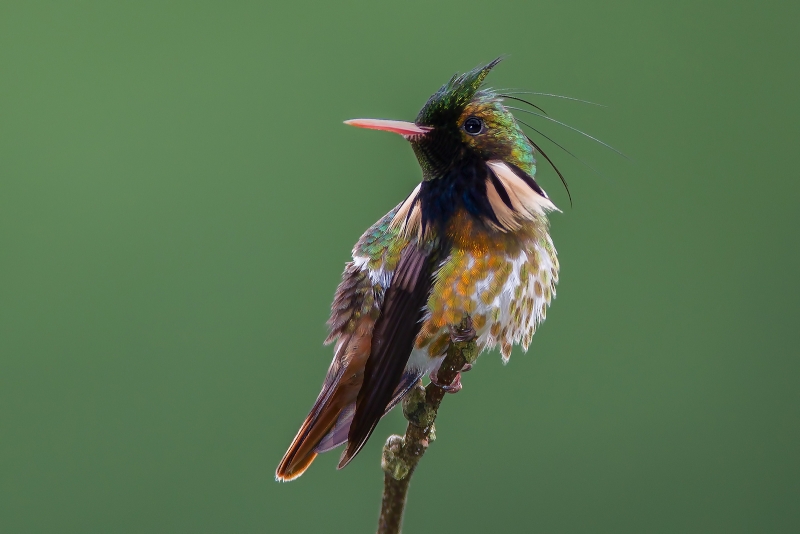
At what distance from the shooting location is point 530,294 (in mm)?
1276

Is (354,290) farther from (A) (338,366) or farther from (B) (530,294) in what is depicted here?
(B) (530,294)

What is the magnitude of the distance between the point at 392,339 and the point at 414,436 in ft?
0.50

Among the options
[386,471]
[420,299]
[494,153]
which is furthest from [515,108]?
[386,471]

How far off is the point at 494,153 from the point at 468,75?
0.12 m

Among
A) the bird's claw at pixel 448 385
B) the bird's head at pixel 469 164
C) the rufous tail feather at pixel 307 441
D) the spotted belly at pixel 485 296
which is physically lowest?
the rufous tail feather at pixel 307 441

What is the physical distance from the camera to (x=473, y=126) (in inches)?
47.1

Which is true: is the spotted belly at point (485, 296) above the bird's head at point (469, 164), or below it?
below

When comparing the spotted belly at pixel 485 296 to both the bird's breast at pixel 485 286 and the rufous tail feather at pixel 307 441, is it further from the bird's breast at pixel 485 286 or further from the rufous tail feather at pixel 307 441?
the rufous tail feather at pixel 307 441

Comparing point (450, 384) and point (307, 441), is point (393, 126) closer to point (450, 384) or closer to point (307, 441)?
point (450, 384)

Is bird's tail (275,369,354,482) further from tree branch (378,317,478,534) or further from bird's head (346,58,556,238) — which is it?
bird's head (346,58,556,238)

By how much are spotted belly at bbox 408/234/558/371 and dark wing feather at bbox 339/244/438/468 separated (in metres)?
0.03

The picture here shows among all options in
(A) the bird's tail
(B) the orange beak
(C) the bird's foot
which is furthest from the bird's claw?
(B) the orange beak

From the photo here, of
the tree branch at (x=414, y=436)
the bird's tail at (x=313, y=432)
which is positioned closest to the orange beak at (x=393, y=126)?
the tree branch at (x=414, y=436)

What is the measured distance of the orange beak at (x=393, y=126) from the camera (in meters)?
1.05
